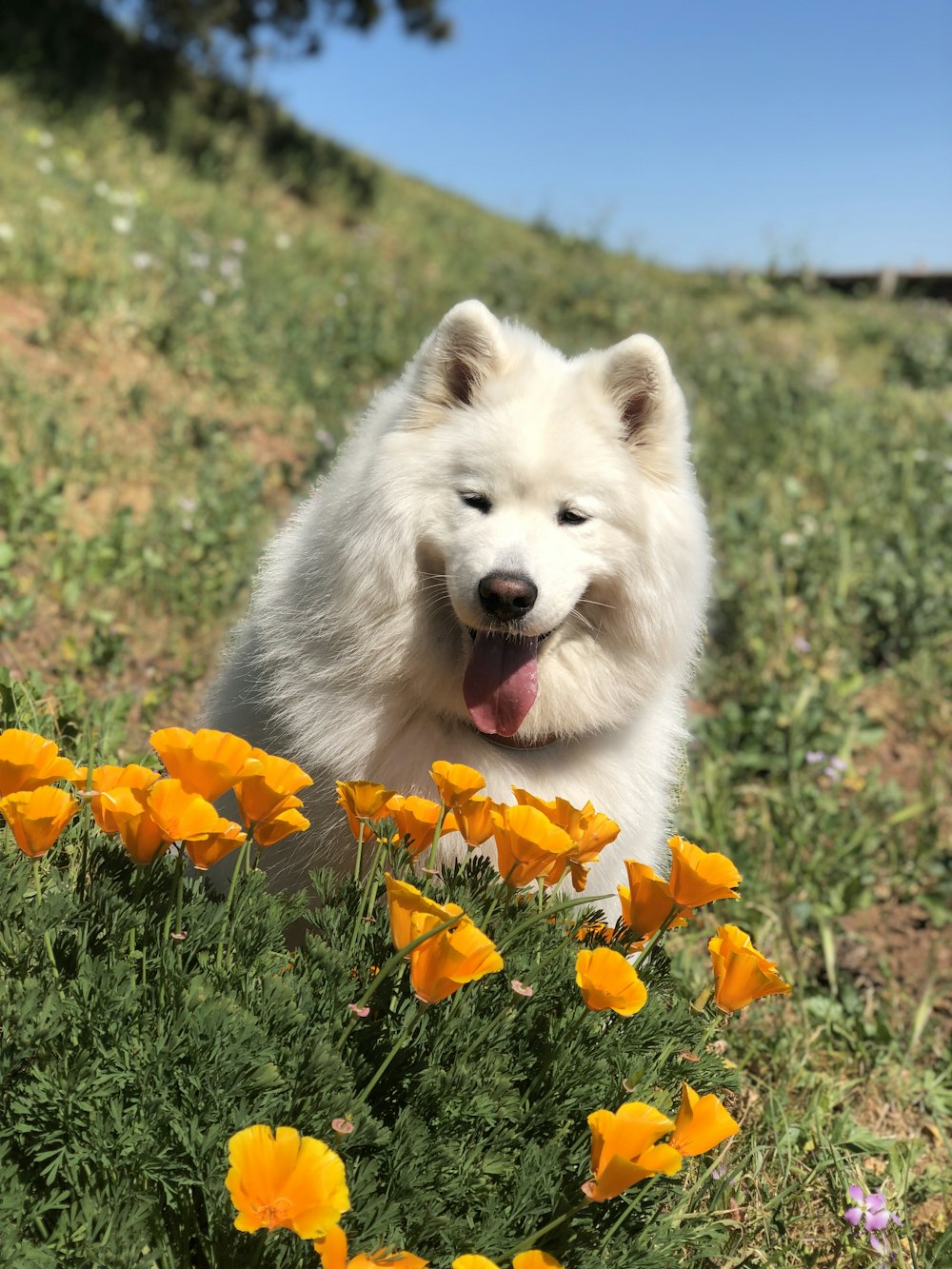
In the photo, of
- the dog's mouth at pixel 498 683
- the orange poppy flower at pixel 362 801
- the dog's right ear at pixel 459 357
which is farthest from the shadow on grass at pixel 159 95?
the orange poppy flower at pixel 362 801

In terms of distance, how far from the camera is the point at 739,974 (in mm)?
1586

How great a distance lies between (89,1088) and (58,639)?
9.26 feet

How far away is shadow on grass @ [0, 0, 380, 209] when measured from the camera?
1224cm

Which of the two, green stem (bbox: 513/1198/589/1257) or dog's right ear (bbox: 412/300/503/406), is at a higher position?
dog's right ear (bbox: 412/300/503/406)

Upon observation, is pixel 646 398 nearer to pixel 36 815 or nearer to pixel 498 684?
pixel 498 684

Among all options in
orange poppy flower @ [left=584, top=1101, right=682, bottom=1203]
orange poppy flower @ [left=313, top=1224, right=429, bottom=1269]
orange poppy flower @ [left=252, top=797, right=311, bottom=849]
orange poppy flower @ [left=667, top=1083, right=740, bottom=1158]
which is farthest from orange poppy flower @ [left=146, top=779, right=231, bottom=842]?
orange poppy flower @ [left=667, top=1083, right=740, bottom=1158]

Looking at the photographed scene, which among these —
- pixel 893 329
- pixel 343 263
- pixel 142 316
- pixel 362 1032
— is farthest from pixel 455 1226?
pixel 893 329

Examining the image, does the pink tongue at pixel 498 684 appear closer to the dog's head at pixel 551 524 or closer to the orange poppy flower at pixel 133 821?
the dog's head at pixel 551 524

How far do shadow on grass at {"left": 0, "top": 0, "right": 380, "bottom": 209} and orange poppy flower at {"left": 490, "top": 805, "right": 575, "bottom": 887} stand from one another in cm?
1214

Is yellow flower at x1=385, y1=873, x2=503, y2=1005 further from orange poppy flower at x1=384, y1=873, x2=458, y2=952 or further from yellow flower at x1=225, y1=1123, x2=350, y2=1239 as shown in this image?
yellow flower at x1=225, y1=1123, x2=350, y2=1239

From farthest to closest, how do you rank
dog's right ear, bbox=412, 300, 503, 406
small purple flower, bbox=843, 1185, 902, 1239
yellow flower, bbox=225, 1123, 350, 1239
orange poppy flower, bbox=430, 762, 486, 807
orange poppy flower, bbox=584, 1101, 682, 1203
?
dog's right ear, bbox=412, 300, 503, 406 → small purple flower, bbox=843, 1185, 902, 1239 → orange poppy flower, bbox=430, 762, 486, 807 → orange poppy flower, bbox=584, 1101, 682, 1203 → yellow flower, bbox=225, 1123, 350, 1239

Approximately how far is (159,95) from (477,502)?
44.1 ft

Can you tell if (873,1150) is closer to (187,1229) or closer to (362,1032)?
(362,1032)

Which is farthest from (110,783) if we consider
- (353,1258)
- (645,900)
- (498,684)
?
(498,684)
